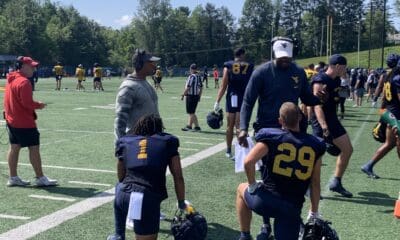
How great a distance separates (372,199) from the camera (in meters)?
7.32

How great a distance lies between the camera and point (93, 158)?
33.0 ft

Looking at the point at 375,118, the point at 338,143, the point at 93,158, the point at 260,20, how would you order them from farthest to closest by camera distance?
the point at 260,20 → the point at 375,118 → the point at 93,158 → the point at 338,143

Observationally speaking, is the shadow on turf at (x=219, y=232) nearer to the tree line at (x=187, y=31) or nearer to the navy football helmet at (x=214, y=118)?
the navy football helmet at (x=214, y=118)

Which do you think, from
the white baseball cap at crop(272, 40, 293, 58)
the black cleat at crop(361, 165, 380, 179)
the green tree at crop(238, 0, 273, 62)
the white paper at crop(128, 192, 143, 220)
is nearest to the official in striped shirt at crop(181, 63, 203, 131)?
the black cleat at crop(361, 165, 380, 179)

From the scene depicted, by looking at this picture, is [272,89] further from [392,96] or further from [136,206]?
[392,96]

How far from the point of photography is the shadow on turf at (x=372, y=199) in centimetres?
714

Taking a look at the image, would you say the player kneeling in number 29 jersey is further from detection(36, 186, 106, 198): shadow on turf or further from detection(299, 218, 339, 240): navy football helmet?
detection(36, 186, 106, 198): shadow on turf

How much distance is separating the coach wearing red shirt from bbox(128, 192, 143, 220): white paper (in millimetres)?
3753

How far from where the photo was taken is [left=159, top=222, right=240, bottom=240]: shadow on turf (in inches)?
221

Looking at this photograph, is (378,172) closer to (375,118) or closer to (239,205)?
(239,205)

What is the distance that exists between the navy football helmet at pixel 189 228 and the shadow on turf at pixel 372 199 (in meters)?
3.46

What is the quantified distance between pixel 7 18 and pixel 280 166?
99.3 m

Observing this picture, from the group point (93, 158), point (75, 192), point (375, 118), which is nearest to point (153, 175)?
point (75, 192)

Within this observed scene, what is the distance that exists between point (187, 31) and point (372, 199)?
11250 cm
